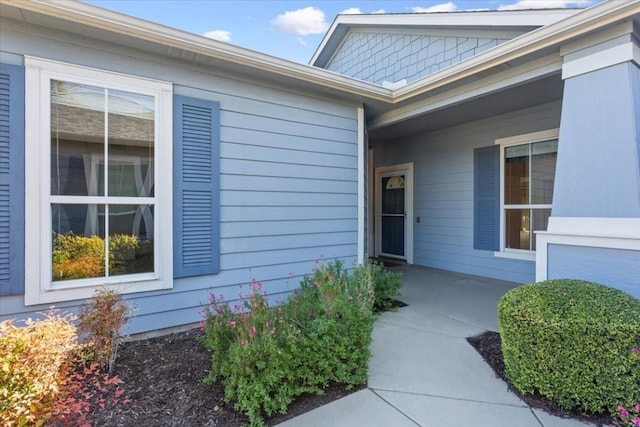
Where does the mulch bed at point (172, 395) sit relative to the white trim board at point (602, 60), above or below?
below

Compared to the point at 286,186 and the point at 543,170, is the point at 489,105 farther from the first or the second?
the point at 286,186

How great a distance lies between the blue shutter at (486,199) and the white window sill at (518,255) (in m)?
0.11

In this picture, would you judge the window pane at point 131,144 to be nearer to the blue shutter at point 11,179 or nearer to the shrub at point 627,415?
the blue shutter at point 11,179

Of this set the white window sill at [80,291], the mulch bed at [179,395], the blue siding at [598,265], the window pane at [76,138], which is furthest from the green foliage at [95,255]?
the blue siding at [598,265]

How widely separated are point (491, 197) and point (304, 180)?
133 inches

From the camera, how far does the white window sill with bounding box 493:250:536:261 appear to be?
5.07 meters

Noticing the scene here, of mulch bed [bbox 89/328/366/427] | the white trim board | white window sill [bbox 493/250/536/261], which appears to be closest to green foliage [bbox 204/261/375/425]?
mulch bed [bbox 89/328/366/427]

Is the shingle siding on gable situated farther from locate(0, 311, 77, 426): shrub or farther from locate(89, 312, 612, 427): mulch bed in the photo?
locate(0, 311, 77, 426): shrub

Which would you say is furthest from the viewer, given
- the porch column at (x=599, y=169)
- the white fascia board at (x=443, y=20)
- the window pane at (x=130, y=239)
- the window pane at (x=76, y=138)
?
the white fascia board at (x=443, y=20)

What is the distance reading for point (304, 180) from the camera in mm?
4270

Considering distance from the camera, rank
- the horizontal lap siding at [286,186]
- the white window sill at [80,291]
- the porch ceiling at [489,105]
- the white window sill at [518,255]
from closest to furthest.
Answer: the white window sill at [80,291] → the horizontal lap siding at [286,186] → the porch ceiling at [489,105] → the white window sill at [518,255]

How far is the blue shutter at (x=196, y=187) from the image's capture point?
3.37 metres

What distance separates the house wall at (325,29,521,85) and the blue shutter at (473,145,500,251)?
5.31 feet

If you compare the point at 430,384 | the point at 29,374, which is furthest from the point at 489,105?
the point at 29,374
